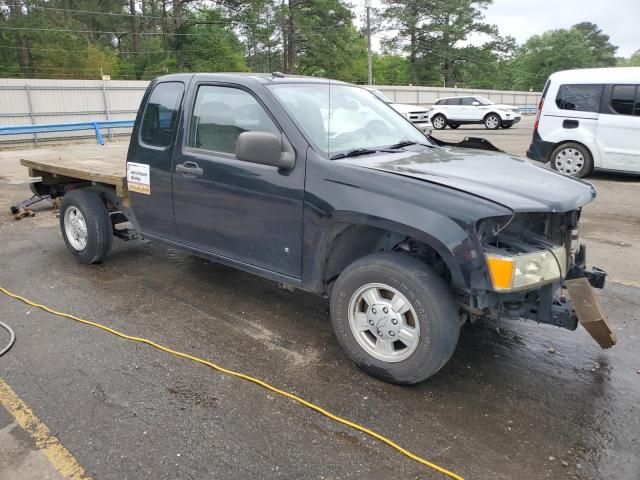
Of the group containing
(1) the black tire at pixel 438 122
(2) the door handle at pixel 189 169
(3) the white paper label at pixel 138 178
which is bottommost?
(1) the black tire at pixel 438 122

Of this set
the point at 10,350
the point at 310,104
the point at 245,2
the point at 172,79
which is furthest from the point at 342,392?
the point at 245,2

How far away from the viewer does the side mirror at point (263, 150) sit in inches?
133

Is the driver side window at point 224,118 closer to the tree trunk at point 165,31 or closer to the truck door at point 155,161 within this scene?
the truck door at point 155,161

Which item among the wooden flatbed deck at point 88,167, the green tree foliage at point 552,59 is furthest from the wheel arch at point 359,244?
the green tree foliage at point 552,59

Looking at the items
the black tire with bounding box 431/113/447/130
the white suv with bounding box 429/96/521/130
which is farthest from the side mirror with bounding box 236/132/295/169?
the black tire with bounding box 431/113/447/130

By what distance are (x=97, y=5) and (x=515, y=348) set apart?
46.8 metres

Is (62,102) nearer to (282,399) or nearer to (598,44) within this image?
(282,399)

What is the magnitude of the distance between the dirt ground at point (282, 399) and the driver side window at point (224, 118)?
139cm

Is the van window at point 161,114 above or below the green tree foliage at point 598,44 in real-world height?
below

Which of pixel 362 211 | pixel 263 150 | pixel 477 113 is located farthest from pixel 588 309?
pixel 477 113

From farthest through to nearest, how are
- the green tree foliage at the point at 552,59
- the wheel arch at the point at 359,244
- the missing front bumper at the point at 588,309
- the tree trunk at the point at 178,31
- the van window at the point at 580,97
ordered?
the green tree foliage at the point at 552,59, the tree trunk at the point at 178,31, the van window at the point at 580,97, the wheel arch at the point at 359,244, the missing front bumper at the point at 588,309

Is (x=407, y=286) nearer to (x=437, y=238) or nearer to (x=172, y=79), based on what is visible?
(x=437, y=238)

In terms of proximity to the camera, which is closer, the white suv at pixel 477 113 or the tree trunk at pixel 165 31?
the white suv at pixel 477 113

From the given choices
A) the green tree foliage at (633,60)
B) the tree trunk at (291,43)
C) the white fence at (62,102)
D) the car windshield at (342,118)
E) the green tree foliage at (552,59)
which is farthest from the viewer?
the green tree foliage at (633,60)
